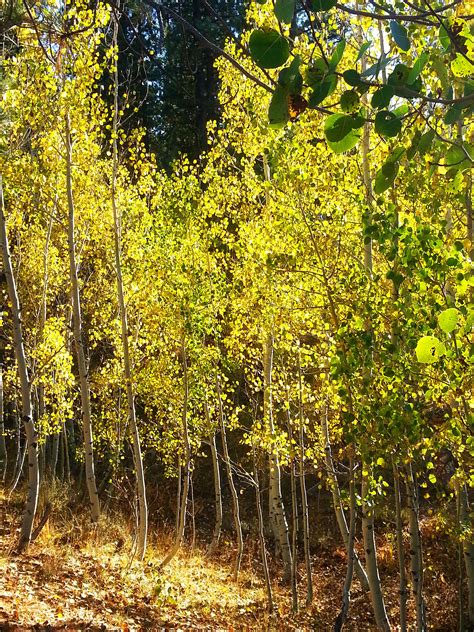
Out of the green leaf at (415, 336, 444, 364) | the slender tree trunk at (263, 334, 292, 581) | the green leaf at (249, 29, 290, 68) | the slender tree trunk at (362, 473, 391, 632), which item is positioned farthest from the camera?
the slender tree trunk at (263, 334, 292, 581)

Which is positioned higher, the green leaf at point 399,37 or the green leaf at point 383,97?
the green leaf at point 399,37

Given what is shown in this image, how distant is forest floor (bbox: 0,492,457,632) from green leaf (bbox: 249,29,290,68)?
224 inches

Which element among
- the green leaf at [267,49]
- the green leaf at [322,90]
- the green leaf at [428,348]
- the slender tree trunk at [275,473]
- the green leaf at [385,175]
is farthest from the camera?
the slender tree trunk at [275,473]

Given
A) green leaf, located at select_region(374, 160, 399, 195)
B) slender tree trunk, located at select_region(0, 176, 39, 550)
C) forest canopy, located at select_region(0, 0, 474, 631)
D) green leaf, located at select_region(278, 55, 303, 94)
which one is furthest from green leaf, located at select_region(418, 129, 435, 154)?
slender tree trunk, located at select_region(0, 176, 39, 550)

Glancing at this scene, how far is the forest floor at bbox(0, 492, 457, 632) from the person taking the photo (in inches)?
255

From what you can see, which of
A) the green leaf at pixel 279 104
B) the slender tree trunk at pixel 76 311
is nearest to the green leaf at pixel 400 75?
the green leaf at pixel 279 104

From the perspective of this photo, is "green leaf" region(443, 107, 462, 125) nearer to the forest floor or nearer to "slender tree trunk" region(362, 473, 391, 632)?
the forest floor

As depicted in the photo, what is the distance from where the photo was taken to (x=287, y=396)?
874 cm

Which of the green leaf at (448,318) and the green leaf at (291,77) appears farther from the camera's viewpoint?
the green leaf at (448,318)

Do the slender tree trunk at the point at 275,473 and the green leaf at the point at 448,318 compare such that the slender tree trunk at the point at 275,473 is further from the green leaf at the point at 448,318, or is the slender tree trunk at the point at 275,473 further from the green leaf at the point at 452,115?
the green leaf at the point at 452,115

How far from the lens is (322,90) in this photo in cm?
101

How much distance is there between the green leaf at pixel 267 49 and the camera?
0.90 metres

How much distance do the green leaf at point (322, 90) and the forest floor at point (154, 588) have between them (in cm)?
564

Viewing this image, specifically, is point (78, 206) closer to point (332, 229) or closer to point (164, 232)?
point (164, 232)
